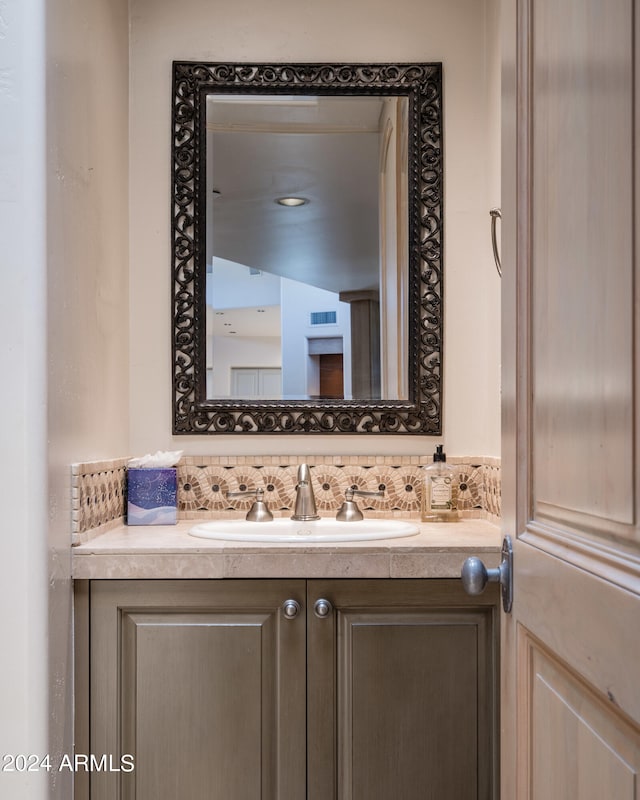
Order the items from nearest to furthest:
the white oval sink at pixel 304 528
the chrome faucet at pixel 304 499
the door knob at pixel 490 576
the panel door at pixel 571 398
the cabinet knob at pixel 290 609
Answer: the panel door at pixel 571 398, the door knob at pixel 490 576, the cabinet knob at pixel 290 609, the white oval sink at pixel 304 528, the chrome faucet at pixel 304 499

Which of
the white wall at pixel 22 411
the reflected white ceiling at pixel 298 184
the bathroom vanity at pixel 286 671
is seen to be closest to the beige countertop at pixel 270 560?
the bathroom vanity at pixel 286 671

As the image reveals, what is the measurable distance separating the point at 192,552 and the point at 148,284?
0.81 metres

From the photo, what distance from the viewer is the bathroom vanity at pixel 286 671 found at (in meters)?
1.47

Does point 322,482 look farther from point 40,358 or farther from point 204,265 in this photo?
point 40,358

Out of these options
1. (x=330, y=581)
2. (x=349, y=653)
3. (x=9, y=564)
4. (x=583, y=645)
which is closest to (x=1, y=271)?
(x=9, y=564)

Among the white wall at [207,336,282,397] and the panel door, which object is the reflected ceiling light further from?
the panel door

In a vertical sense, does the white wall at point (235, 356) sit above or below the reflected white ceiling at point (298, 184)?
below

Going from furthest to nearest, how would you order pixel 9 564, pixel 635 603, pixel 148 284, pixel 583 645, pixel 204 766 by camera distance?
pixel 148 284, pixel 204 766, pixel 9 564, pixel 583 645, pixel 635 603

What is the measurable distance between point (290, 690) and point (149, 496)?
24.3 inches

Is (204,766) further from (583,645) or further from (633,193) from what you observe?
(633,193)

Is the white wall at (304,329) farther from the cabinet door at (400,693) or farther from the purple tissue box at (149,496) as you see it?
the cabinet door at (400,693)

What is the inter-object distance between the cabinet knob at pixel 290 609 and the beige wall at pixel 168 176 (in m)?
0.55

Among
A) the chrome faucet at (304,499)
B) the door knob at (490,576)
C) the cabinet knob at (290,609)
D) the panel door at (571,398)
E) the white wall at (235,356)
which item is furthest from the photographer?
the white wall at (235,356)

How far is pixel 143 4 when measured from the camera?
195 centimetres
